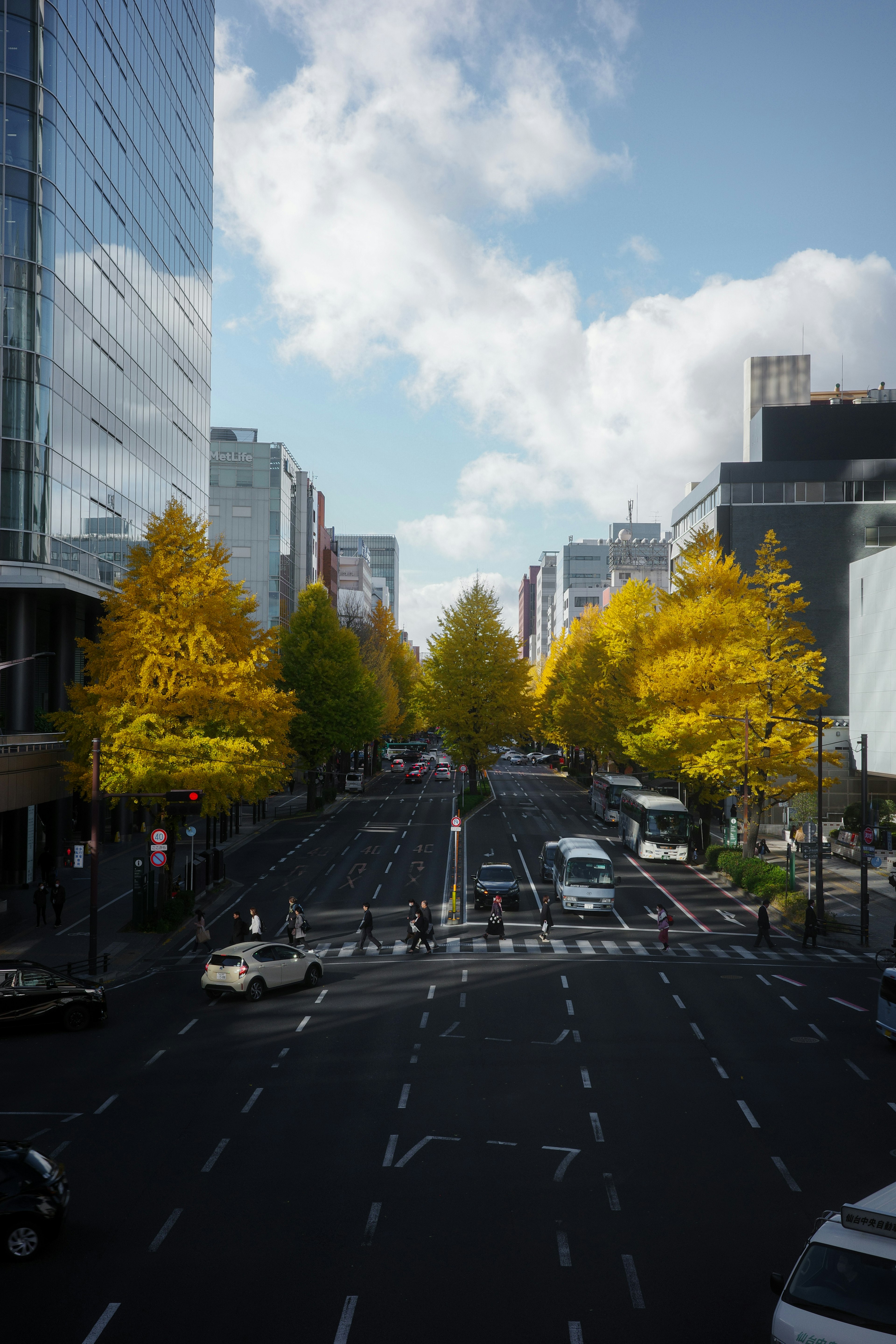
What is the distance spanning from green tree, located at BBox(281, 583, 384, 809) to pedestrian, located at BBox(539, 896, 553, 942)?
36210 millimetres

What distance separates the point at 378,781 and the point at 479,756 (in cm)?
2697

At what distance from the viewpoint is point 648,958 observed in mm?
30953

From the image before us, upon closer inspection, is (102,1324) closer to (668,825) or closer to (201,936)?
(201,936)

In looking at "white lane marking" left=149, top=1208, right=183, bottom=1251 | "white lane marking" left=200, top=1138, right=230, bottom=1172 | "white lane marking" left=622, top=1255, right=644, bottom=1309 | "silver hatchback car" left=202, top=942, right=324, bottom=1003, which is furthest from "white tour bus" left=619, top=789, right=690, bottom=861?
"white lane marking" left=149, top=1208, right=183, bottom=1251

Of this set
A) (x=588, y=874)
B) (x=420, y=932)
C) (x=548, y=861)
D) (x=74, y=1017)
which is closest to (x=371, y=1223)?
(x=74, y=1017)

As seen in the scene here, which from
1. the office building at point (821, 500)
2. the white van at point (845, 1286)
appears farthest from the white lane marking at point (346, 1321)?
the office building at point (821, 500)

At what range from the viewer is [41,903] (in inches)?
1371

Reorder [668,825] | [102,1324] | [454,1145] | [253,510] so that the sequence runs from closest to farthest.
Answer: [102,1324]
[454,1145]
[668,825]
[253,510]

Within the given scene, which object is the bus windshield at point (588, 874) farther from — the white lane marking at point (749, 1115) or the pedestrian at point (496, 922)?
the white lane marking at point (749, 1115)

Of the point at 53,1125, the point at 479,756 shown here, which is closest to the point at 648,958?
the point at 53,1125

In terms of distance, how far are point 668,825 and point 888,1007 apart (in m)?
28.3

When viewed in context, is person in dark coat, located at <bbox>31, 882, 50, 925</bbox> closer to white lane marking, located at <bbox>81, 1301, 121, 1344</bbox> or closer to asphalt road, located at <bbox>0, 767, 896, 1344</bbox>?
asphalt road, located at <bbox>0, 767, 896, 1344</bbox>

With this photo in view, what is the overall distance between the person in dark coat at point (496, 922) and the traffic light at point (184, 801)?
10147 mm

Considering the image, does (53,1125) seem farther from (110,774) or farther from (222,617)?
(222,617)
